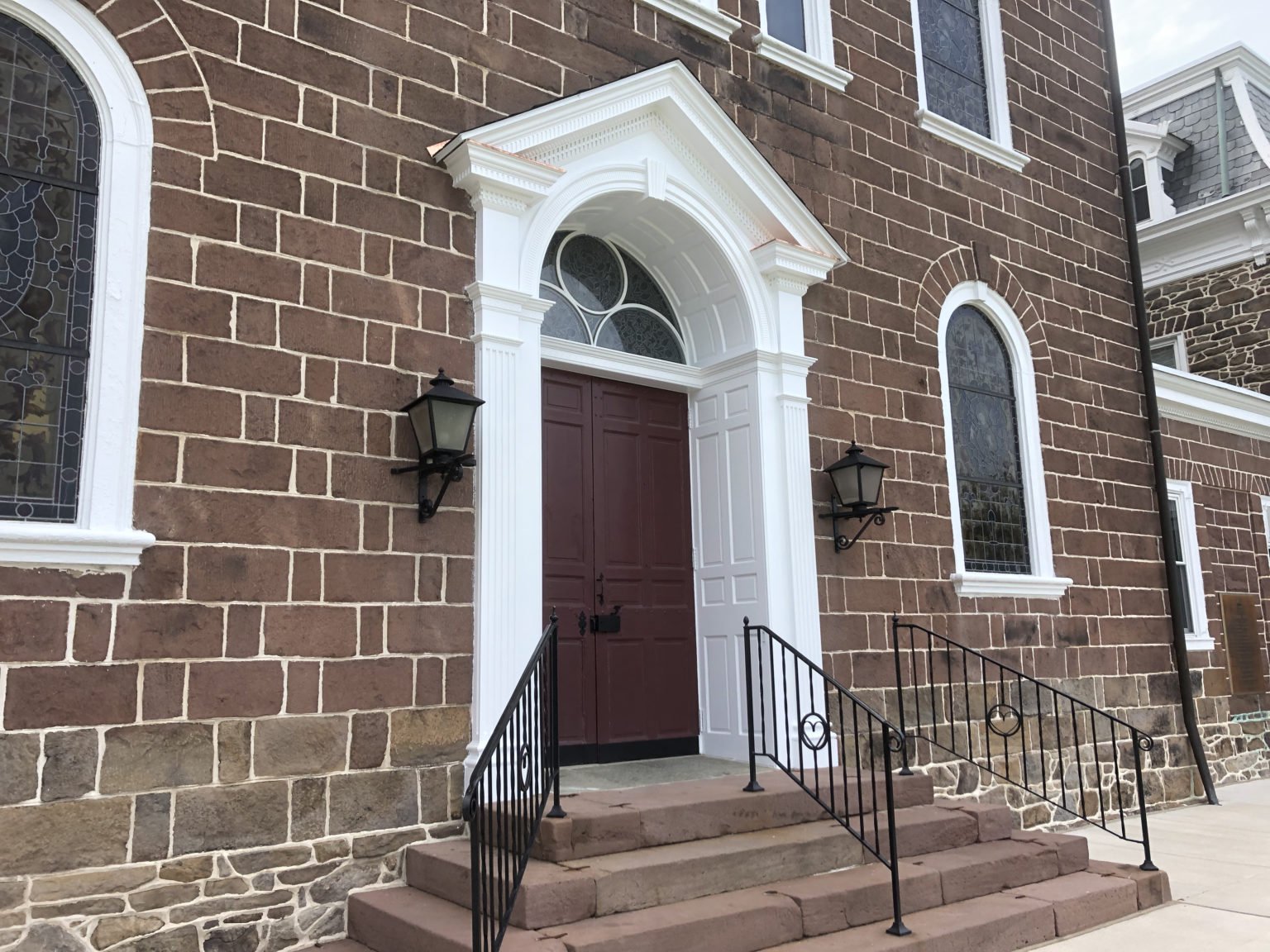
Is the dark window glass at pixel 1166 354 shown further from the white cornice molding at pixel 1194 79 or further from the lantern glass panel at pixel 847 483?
the lantern glass panel at pixel 847 483

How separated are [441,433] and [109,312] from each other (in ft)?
4.89

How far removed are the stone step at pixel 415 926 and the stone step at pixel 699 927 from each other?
14 cm

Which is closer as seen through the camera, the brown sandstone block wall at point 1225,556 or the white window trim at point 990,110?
the white window trim at point 990,110

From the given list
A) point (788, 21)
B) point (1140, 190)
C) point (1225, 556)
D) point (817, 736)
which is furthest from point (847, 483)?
point (1140, 190)

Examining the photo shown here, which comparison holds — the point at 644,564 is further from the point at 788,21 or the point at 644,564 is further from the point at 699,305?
the point at 788,21

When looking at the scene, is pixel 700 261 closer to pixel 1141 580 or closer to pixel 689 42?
pixel 689 42

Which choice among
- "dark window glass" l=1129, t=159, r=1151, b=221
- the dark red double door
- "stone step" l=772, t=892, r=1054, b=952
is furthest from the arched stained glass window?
"dark window glass" l=1129, t=159, r=1151, b=221

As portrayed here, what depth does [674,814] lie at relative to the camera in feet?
16.2

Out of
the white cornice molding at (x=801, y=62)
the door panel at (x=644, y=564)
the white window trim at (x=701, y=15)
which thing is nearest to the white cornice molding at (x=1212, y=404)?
the white cornice molding at (x=801, y=62)

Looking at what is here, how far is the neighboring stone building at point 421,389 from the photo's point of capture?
436 cm

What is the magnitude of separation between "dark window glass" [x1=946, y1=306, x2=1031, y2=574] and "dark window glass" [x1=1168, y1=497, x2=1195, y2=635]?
273 cm

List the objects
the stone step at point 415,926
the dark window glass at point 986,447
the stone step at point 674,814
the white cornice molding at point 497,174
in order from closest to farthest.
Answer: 1. the stone step at point 415,926
2. the stone step at point 674,814
3. the white cornice molding at point 497,174
4. the dark window glass at point 986,447

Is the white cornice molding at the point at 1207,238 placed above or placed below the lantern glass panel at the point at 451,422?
above

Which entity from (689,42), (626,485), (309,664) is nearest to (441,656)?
(309,664)
